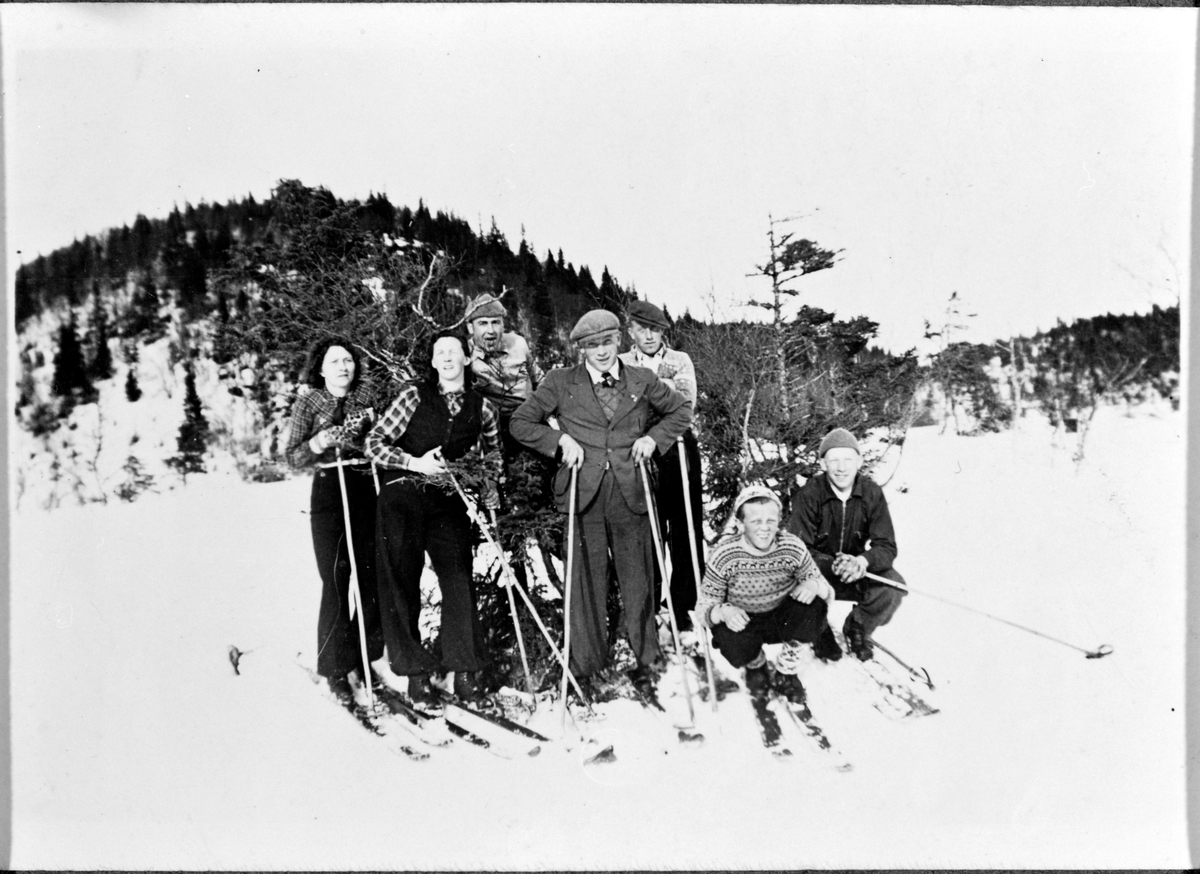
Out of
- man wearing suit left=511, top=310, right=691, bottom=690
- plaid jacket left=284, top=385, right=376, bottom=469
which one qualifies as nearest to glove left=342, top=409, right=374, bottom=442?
plaid jacket left=284, top=385, right=376, bottom=469

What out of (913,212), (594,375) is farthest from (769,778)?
(913,212)

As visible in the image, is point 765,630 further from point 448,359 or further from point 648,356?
point 448,359

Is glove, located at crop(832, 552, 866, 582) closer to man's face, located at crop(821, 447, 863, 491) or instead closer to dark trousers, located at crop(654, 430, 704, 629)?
man's face, located at crop(821, 447, 863, 491)

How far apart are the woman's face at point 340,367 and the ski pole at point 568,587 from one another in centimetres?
79

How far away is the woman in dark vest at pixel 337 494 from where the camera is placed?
9.30 feet

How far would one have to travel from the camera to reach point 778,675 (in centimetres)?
290

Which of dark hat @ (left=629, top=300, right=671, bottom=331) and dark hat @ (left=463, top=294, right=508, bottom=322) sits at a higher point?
dark hat @ (left=463, top=294, right=508, bottom=322)

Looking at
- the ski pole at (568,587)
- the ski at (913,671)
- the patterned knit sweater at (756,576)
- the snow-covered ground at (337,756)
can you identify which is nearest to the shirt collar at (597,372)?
the ski pole at (568,587)

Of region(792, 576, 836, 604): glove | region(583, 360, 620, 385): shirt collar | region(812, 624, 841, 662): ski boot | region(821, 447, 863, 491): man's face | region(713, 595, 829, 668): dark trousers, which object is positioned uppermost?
region(583, 360, 620, 385): shirt collar

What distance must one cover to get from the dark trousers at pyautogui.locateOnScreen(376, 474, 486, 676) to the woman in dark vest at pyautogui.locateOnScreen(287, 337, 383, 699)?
52mm

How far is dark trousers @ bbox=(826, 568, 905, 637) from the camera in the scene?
2.94 metres

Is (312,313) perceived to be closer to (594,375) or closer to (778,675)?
(594,375)

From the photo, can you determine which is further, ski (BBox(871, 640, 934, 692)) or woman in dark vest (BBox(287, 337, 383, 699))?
ski (BBox(871, 640, 934, 692))

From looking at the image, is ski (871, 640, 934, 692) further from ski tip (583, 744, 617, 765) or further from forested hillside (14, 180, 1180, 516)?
ski tip (583, 744, 617, 765)
